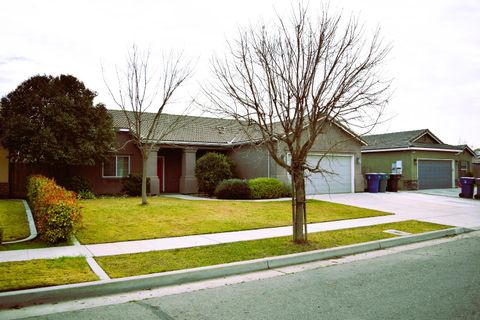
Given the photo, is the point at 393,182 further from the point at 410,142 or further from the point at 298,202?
the point at 298,202

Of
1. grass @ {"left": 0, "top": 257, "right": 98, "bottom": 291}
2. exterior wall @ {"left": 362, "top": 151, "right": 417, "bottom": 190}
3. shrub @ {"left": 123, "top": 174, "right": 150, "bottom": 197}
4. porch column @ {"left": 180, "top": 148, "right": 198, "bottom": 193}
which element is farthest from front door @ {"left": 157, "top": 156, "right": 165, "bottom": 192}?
grass @ {"left": 0, "top": 257, "right": 98, "bottom": 291}

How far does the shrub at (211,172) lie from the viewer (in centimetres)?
1997

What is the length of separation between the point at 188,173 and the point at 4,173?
926cm

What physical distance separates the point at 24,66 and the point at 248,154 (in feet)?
39.0

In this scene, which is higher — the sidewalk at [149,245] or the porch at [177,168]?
the porch at [177,168]

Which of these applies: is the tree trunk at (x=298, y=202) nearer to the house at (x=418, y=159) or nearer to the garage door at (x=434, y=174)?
the house at (x=418, y=159)

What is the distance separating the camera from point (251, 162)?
2184 centimetres

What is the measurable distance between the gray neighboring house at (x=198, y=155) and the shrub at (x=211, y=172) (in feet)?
4.59

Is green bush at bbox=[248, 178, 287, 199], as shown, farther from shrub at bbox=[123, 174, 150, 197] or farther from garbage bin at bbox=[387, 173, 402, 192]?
garbage bin at bbox=[387, 173, 402, 192]

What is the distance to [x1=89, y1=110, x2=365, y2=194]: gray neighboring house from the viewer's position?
20672 mm

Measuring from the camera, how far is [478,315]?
4.41 m

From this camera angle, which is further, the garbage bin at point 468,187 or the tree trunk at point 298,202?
the garbage bin at point 468,187

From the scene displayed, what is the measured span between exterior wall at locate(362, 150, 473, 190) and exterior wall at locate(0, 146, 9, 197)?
2273 cm

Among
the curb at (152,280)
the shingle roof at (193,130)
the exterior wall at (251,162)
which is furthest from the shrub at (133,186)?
the curb at (152,280)
